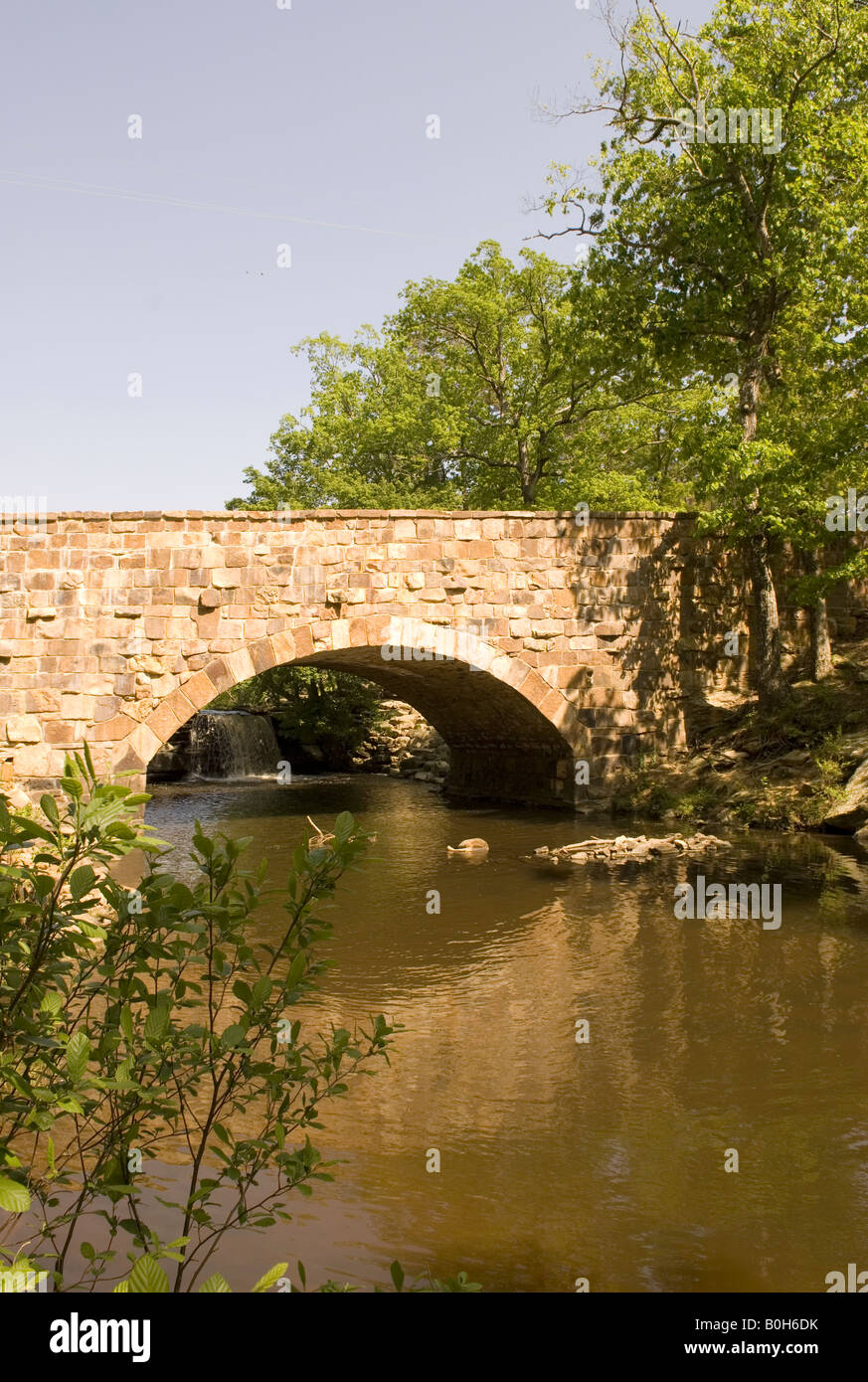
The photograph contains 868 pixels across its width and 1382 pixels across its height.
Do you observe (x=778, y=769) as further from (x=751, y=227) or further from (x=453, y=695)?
(x=751, y=227)

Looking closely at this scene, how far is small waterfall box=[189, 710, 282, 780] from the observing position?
21.0 metres

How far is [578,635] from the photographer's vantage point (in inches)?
500

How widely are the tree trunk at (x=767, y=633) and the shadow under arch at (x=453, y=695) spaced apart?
7.74ft

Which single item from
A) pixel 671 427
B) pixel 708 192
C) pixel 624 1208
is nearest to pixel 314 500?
pixel 671 427

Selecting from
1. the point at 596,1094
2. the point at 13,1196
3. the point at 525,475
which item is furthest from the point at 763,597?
the point at 13,1196

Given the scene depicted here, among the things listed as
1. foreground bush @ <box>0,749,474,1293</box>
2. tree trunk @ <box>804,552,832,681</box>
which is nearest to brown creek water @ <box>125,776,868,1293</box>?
foreground bush @ <box>0,749,474,1293</box>

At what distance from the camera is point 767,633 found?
13.3 metres

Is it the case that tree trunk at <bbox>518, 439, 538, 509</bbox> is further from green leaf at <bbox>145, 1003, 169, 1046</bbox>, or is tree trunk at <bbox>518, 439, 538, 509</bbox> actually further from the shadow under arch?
green leaf at <bbox>145, 1003, 169, 1046</bbox>

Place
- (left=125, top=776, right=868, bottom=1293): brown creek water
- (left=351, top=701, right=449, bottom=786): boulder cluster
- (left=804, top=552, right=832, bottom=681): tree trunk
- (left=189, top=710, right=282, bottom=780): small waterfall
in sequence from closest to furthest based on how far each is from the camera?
(left=125, top=776, right=868, bottom=1293): brown creek water < (left=804, top=552, right=832, bottom=681): tree trunk < (left=189, top=710, right=282, bottom=780): small waterfall < (left=351, top=701, right=449, bottom=786): boulder cluster

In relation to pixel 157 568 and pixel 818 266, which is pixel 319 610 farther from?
pixel 818 266

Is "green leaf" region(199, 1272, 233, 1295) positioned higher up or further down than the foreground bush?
further down

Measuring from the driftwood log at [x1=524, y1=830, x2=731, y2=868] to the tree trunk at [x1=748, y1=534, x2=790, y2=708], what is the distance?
3.07m

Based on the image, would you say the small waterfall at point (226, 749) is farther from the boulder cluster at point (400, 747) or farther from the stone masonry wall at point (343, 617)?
the stone masonry wall at point (343, 617)

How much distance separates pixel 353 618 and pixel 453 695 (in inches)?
130
